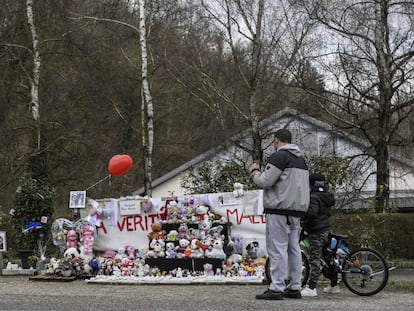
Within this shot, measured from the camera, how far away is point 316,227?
30.8ft

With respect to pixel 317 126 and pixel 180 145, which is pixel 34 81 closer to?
pixel 317 126

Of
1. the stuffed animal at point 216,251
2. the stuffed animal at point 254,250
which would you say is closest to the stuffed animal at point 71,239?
the stuffed animal at point 216,251

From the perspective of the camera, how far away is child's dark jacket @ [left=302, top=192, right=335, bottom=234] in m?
9.39

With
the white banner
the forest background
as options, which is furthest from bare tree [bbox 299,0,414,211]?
the white banner

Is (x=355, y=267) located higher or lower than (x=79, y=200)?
lower

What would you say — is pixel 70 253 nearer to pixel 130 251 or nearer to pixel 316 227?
pixel 130 251

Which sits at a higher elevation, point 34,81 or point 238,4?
point 238,4

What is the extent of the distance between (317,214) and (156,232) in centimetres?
342

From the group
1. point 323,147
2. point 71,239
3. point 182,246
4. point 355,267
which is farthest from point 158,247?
point 323,147

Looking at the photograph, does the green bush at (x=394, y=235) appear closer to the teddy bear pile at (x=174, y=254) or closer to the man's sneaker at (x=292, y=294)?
the teddy bear pile at (x=174, y=254)

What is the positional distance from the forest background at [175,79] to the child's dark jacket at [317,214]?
7912mm

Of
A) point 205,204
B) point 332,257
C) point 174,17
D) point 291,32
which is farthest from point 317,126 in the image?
point 332,257

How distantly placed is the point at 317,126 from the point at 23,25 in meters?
11.8

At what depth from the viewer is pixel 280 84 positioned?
81.5 ft
